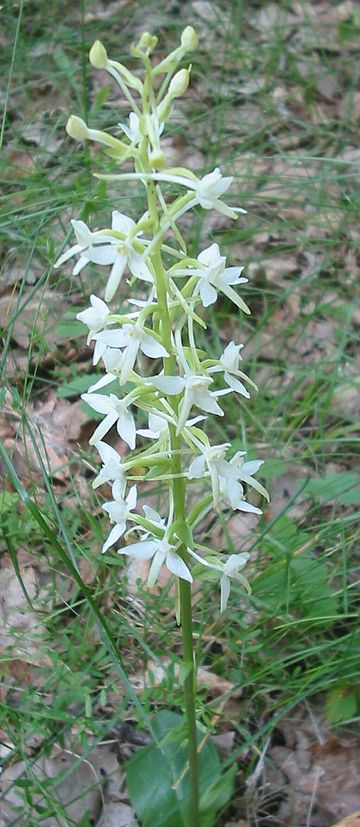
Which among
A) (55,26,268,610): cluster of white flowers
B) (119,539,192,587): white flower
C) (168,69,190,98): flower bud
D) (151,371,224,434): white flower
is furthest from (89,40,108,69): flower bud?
(119,539,192,587): white flower

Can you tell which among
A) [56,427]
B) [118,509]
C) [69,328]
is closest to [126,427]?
[118,509]

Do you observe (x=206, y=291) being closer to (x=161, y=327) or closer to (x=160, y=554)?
(x=161, y=327)

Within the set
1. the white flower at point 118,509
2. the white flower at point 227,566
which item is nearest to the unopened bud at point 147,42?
the white flower at point 118,509

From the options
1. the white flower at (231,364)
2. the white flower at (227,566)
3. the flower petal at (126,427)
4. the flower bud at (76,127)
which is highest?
the flower bud at (76,127)

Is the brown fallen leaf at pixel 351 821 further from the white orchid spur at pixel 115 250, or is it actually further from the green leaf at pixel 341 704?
the white orchid spur at pixel 115 250

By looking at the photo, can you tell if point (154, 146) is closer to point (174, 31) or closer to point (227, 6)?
point (174, 31)

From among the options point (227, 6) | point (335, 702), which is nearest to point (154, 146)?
point (335, 702)
